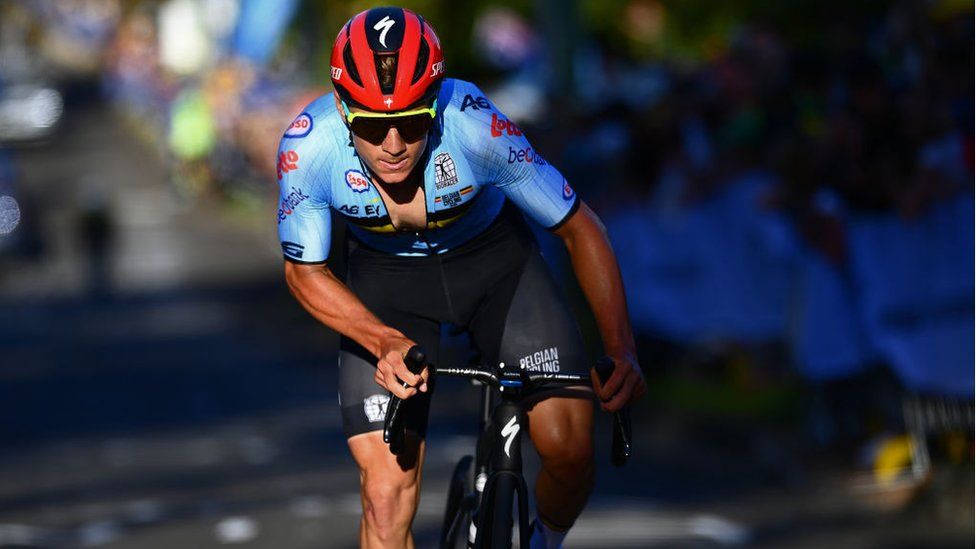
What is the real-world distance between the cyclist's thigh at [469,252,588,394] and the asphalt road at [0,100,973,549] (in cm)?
336

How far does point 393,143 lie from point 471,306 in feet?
2.89

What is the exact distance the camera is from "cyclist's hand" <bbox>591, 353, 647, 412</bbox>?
5406mm

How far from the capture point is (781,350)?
41.3 ft

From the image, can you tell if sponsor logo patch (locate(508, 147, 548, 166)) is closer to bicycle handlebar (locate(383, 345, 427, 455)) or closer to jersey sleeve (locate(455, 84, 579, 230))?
jersey sleeve (locate(455, 84, 579, 230))

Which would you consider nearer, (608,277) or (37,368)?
(608,277)

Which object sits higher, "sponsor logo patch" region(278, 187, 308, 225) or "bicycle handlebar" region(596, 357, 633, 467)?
"sponsor logo patch" region(278, 187, 308, 225)

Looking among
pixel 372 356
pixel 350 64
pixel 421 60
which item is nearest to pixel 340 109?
pixel 350 64

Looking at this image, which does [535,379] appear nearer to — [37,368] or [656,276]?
[656,276]

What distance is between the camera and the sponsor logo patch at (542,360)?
599 cm

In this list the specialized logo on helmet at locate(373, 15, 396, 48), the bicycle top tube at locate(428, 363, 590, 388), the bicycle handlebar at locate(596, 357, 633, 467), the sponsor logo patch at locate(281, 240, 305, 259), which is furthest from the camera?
the sponsor logo patch at locate(281, 240, 305, 259)

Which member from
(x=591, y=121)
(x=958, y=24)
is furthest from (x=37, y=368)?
(x=958, y=24)

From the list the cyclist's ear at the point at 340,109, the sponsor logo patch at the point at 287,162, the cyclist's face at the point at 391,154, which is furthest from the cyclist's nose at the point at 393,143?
the sponsor logo patch at the point at 287,162

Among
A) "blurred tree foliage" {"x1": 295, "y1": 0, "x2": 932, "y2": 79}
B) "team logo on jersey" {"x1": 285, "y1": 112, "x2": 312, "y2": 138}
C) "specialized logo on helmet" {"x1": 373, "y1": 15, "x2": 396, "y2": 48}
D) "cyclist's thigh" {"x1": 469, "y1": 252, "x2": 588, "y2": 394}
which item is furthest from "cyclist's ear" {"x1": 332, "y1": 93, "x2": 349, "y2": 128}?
"blurred tree foliage" {"x1": 295, "y1": 0, "x2": 932, "y2": 79}

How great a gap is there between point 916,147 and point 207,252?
19.2 meters
